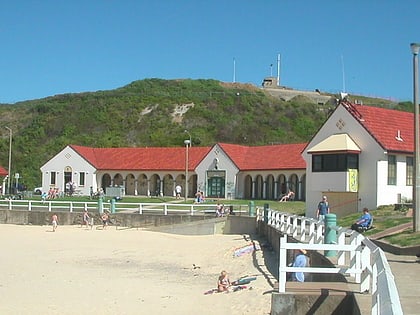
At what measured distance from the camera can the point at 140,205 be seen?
40125mm

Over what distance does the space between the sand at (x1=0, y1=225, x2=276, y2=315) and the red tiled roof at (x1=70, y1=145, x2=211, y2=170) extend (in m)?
20.5

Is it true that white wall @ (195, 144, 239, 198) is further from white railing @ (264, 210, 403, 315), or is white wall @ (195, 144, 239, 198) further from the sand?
white railing @ (264, 210, 403, 315)

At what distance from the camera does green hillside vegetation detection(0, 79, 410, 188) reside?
84.0m

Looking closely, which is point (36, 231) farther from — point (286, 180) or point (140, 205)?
point (286, 180)

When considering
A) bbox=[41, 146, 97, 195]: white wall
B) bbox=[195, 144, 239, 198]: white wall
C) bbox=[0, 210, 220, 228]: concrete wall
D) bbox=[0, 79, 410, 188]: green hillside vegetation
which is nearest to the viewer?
bbox=[0, 210, 220, 228]: concrete wall

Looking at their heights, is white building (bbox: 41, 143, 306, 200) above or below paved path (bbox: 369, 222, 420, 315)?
above

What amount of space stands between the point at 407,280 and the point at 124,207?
33566mm

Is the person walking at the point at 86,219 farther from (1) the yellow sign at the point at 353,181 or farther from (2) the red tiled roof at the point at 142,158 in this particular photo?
(1) the yellow sign at the point at 353,181

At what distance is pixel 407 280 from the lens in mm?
11000

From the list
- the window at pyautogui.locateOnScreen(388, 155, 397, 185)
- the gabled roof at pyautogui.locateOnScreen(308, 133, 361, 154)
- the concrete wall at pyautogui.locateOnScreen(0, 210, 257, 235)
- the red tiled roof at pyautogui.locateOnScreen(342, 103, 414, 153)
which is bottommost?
the concrete wall at pyautogui.locateOnScreen(0, 210, 257, 235)

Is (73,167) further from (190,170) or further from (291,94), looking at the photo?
(291,94)

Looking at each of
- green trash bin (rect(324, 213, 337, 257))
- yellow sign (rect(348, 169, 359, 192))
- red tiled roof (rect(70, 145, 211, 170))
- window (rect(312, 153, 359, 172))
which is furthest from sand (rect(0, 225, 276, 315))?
red tiled roof (rect(70, 145, 211, 170))

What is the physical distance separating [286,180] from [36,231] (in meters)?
21.7

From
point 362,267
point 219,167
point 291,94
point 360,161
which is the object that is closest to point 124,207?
point 219,167
